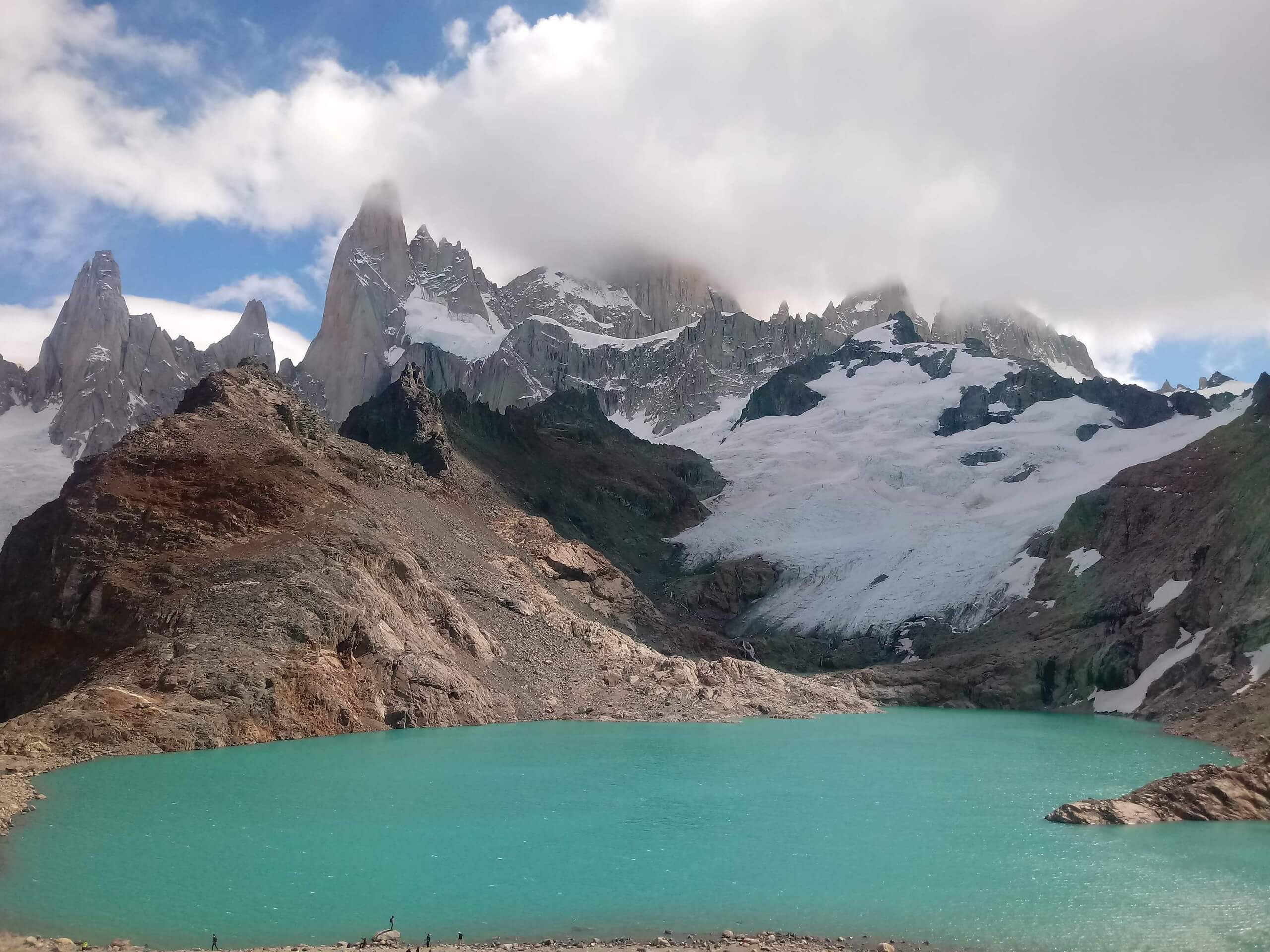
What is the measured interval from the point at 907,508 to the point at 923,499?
26.2 feet

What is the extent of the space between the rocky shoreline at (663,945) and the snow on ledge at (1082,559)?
8178 centimetres

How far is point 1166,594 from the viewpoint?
262 ft

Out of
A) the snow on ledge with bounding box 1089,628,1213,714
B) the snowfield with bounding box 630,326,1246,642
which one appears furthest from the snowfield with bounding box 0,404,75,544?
the snow on ledge with bounding box 1089,628,1213,714

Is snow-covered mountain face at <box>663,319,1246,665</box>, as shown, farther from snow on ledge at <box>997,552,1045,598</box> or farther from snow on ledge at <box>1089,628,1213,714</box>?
snow on ledge at <box>1089,628,1213,714</box>

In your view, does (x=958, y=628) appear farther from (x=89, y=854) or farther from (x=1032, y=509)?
(x=89, y=854)

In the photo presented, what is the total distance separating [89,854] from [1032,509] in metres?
116

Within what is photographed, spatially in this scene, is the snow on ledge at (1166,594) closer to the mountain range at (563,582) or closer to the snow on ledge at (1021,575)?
the mountain range at (563,582)

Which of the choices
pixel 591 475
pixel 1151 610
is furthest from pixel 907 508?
pixel 1151 610

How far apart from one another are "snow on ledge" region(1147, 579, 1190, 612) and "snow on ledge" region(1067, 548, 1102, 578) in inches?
540

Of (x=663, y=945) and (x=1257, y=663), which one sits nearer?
(x=663, y=945)

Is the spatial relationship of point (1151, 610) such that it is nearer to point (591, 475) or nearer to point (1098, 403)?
point (591, 475)

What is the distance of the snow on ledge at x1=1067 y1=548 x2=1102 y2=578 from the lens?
95.9m

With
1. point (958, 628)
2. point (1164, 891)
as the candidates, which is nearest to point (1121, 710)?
point (958, 628)

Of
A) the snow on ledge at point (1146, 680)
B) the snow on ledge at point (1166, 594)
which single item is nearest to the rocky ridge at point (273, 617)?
the snow on ledge at point (1146, 680)
